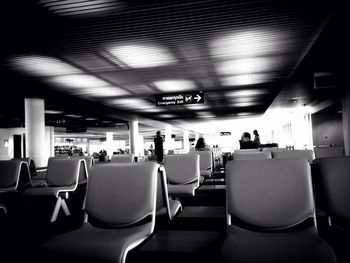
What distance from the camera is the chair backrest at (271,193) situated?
1813 millimetres

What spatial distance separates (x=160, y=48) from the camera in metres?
4.99

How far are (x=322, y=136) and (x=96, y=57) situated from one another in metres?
12.4

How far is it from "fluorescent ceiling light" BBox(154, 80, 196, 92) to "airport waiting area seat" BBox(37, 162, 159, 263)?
5775mm

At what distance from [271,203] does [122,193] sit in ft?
3.33

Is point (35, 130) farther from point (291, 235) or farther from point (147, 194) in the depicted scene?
point (291, 235)

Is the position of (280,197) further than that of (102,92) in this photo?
No

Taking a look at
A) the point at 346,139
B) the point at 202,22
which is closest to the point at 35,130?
the point at 202,22

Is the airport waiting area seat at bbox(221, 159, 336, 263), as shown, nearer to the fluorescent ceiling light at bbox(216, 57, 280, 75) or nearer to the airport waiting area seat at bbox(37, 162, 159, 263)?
the airport waiting area seat at bbox(37, 162, 159, 263)

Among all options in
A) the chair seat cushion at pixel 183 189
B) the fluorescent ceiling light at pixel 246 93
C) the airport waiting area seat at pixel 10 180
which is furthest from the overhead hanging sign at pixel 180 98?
the airport waiting area seat at pixel 10 180

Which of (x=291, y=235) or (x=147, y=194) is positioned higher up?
(x=147, y=194)

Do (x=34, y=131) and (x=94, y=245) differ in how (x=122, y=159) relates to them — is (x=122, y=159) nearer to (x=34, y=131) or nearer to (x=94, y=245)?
(x=94, y=245)

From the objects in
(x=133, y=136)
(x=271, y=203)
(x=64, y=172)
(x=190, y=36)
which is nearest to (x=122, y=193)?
(x=271, y=203)

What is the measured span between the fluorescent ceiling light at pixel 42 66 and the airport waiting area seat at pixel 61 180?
2151 millimetres

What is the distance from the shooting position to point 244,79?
25.8 feet
